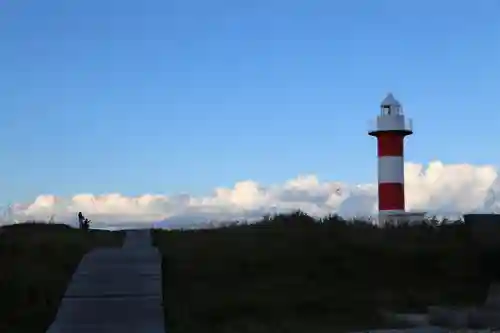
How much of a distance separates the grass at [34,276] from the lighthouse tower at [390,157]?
1230cm

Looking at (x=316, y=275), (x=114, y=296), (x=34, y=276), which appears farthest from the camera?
(x=316, y=275)

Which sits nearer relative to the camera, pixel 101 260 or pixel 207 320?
pixel 207 320

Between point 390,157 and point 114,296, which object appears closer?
point 114,296

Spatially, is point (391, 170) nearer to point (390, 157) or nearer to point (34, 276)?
point (390, 157)

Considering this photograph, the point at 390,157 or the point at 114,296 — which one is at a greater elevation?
the point at 390,157

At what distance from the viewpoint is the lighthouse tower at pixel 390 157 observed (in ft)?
93.5

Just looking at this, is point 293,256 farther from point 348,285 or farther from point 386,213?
point 386,213

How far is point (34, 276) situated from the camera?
14922mm

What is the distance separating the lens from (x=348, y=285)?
15383 millimetres

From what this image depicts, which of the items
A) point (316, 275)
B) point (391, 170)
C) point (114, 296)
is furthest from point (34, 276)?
point (391, 170)

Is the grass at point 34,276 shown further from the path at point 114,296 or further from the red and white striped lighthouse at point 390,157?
the red and white striped lighthouse at point 390,157

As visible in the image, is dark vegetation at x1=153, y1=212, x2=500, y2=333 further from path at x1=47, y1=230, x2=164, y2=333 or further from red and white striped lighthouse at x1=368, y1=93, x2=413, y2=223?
red and white striped lighthouse at x1=368, y1=93, x2=413, y2=223

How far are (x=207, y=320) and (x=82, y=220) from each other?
56.4 ft

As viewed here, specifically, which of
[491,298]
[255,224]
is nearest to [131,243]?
[255,224]
